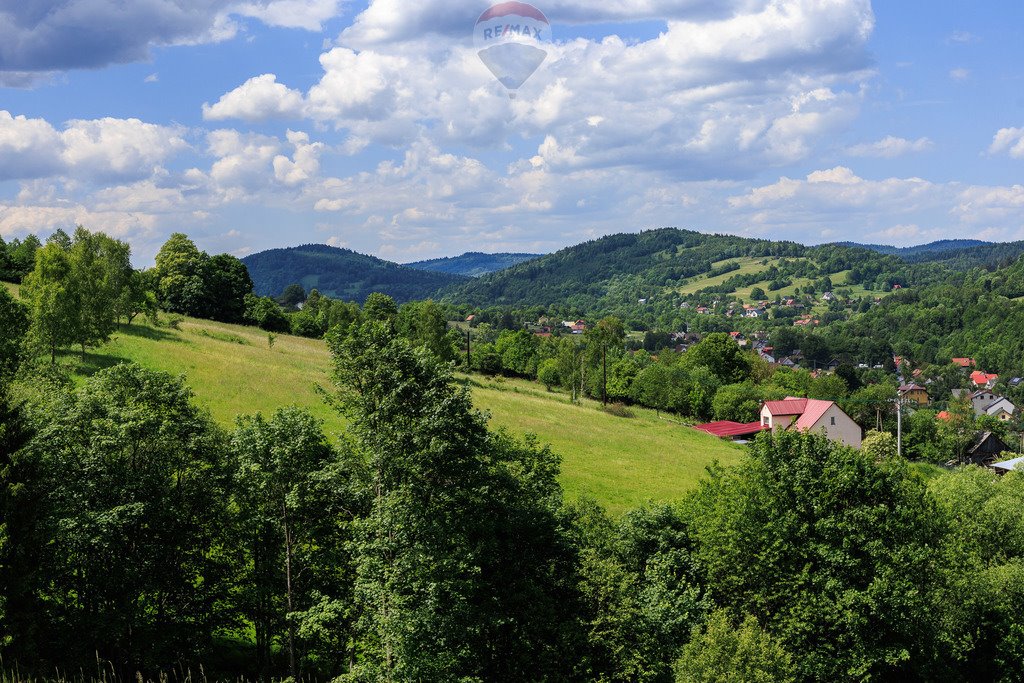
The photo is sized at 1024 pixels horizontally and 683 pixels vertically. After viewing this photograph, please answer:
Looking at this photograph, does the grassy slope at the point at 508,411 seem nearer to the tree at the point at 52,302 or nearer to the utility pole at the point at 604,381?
the tree at the point at 52,302

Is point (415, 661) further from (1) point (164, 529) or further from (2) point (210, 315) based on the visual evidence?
(2) point (210, 315)

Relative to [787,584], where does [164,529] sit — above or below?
above

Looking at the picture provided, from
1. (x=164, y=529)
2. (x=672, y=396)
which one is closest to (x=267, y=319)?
(x=672, y=396)

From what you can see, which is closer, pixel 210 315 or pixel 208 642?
pixel 208 642

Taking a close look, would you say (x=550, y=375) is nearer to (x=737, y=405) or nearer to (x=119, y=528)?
(x=737, y=405)

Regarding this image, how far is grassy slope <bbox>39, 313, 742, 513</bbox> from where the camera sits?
57.7 m

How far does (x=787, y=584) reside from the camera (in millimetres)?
31734

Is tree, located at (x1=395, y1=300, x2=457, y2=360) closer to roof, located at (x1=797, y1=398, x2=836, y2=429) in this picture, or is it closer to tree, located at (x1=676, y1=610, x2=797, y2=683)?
roof, located at (x1=797, y1=398, x2=836, y2=429)

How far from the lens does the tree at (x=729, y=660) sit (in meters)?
25.1

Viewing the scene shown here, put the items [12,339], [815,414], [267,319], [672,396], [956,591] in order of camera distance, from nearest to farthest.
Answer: [956,591], [12,339], [815,414], [672,396], [267,319]

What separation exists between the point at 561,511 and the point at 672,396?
296 ft

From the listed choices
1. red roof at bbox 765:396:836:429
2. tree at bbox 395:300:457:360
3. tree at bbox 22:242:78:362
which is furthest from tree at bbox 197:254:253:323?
red roof at bbox 765:396:836:429

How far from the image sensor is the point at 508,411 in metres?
78.2

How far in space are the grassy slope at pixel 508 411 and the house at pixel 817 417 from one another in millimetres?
17102
